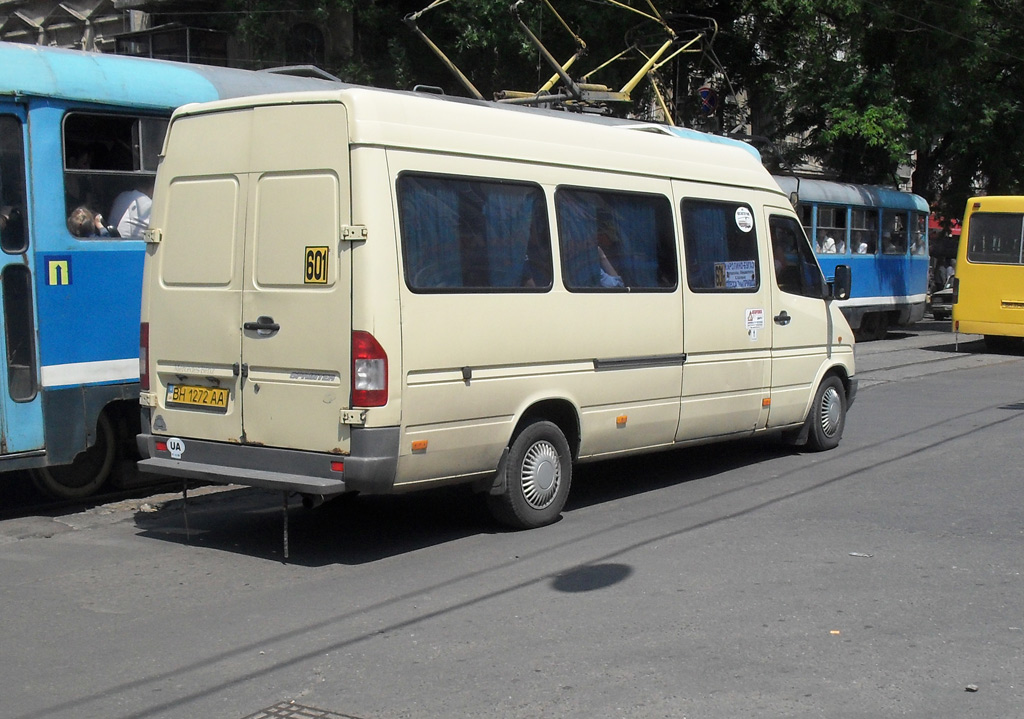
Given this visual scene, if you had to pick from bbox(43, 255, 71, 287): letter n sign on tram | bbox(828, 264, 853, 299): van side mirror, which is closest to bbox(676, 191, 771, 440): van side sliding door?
bbox(828, 264, 853, 299): van side mirror

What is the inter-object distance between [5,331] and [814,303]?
651 cm

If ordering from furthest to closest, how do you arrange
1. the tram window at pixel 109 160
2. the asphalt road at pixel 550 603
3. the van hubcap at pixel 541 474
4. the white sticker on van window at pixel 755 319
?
the white sticker on van window at pixel 755 319, the tram window at pixel 109 160, the van hubcap at pixel 541 474, the asphalt road at pixel 550 603

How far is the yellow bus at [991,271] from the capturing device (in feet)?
71.0

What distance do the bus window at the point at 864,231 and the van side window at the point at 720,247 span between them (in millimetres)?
16755

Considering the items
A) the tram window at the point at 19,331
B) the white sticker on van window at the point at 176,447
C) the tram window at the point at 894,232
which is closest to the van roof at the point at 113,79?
the tram window at the point at 19,331

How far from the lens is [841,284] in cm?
1051

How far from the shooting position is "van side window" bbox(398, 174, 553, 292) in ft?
22.9

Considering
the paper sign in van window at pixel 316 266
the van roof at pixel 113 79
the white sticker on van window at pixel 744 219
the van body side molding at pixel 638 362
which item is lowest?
the van body side molding at pixel 638 362

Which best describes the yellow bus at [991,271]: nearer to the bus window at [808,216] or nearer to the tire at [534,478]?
the bus window at [808,216]

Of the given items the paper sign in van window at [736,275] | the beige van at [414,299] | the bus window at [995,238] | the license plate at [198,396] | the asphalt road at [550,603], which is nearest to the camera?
the asphalt road at [550,603]

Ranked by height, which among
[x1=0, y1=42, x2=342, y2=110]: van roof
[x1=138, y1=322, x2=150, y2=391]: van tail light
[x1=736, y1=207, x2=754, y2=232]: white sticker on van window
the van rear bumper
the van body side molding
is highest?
[x1=0, y1=42, x2=342, y2=110]: van roof

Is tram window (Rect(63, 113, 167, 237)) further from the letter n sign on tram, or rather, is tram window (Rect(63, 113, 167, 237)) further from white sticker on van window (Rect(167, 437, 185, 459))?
white sticker on van window (Rect(167, 437, 185, 459))

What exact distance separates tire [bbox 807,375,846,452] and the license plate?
5513 millimetres

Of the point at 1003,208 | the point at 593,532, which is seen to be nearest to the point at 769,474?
the point at 593,532
